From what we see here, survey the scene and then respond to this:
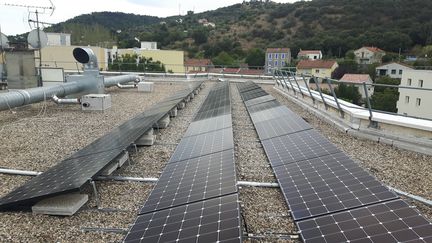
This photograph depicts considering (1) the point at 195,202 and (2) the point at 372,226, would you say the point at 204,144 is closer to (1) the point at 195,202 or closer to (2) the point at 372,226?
(1) the point at 195,202

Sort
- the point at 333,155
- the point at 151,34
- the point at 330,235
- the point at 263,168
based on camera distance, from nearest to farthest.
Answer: the point at 330,235, the point at 333,155, the point at 263,168, the point at 151,34

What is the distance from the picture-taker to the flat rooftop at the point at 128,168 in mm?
4684

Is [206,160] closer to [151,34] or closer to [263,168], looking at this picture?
[263,168]

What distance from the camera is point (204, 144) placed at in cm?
787

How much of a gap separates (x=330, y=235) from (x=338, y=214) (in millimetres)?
528

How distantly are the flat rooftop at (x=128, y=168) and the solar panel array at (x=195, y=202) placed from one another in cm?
44

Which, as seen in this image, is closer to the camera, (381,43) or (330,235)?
(330,235)

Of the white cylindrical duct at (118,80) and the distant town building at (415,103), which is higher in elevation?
the white cylindrical duct at (118,80)

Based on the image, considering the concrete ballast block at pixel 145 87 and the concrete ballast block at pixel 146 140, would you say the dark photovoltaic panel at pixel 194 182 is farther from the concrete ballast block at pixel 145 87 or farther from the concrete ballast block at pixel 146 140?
the concrete ballast block at pixel 145 87

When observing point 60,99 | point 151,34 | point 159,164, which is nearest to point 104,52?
point 60,99

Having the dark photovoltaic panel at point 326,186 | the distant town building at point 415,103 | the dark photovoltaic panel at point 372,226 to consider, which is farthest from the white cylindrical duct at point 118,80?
the dark photovoltaic panel at point 372,226

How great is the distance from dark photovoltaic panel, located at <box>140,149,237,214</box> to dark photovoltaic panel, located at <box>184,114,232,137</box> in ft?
8.89

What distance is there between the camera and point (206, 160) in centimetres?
654

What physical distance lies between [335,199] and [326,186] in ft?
1.56
